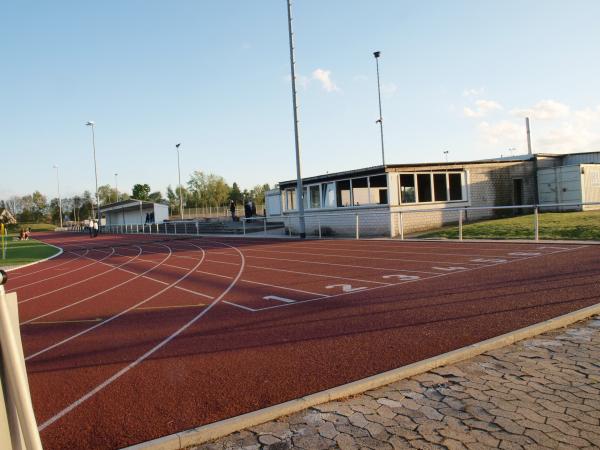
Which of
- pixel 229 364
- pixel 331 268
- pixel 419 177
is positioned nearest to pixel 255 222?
pixel 419 177

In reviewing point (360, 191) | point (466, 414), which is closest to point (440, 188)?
point (360, 191)

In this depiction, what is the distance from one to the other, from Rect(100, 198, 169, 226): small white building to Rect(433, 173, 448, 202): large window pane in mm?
39157

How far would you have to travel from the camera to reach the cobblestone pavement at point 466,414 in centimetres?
328

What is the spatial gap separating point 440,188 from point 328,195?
6.33 m

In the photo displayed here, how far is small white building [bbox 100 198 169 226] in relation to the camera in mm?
57844

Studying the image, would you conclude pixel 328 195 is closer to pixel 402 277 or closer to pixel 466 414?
pixel 402 277

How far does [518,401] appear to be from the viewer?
3836 mm

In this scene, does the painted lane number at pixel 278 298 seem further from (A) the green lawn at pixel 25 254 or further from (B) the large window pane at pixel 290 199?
(B) the large window pane at pixel 290 199

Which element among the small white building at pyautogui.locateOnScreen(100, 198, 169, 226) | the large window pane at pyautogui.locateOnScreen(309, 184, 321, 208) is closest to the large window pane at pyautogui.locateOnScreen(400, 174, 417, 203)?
the large window pane at pyautogui.locateOnScreen(309, 184, 321, 208)

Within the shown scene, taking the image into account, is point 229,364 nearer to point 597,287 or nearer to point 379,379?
point 379,379

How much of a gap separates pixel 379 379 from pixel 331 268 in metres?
8.45

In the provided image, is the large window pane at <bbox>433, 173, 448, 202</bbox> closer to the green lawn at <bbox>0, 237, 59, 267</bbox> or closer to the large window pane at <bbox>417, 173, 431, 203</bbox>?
the large window pane at <bbox>417, 173, 431, 203</bbox>

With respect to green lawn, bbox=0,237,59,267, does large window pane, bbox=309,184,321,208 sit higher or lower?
higher

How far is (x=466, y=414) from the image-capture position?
3.66 metres
